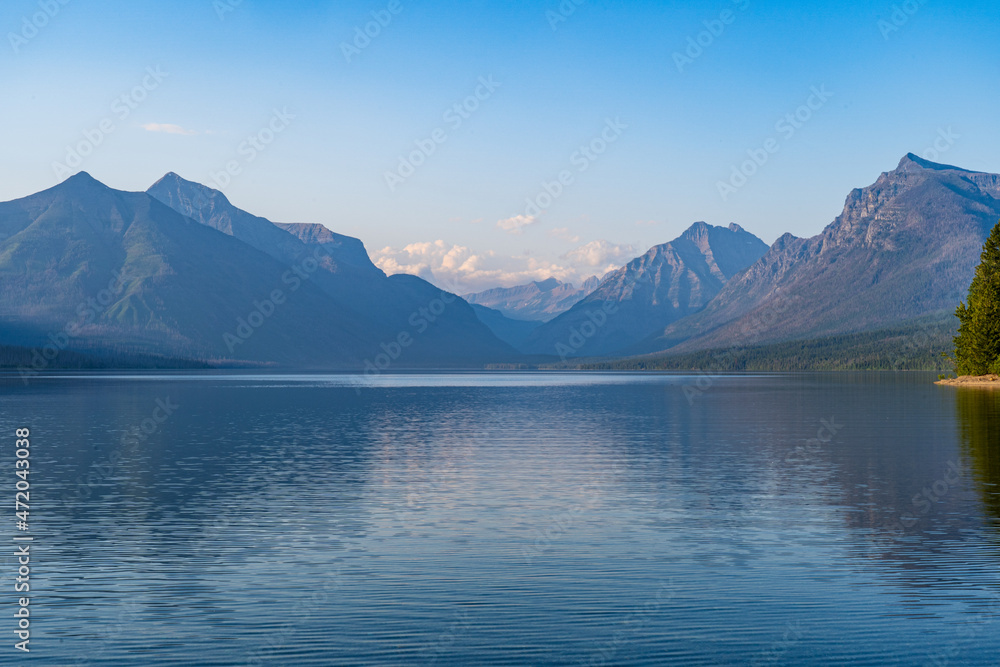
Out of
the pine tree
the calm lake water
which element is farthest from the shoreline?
the calm lake water

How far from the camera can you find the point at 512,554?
32938mm

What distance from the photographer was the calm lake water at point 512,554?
75.7ft

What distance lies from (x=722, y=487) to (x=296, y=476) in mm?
25643

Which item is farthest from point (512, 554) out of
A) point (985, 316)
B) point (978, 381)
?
point (978, 381)

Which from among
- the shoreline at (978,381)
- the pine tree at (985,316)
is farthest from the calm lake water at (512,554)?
the shoreline at (978,381)

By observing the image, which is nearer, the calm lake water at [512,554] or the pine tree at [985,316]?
the calm lake water at [512,554]

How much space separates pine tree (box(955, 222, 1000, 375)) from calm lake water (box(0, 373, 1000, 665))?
115638 mm

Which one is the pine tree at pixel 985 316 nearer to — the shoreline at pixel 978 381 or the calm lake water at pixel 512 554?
the shoreline at pixel 978 381

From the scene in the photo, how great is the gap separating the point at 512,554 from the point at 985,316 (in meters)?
168

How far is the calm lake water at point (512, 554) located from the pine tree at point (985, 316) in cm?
11564

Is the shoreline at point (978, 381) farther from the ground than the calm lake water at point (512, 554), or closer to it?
farther from the ground

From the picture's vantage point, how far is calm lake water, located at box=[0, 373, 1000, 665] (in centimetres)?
2308

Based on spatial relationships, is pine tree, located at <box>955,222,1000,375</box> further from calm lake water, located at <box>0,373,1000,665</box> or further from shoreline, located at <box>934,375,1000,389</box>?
calm lake water, located at <box>0,373,1000,665</box>

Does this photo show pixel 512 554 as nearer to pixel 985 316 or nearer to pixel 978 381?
pixel 985 316
